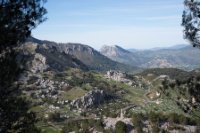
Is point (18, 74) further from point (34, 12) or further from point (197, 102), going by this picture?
point (197, 102)

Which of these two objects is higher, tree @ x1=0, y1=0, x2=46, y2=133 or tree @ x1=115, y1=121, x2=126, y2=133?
tree @ x1=0, y1=0, x2=46, y2=133

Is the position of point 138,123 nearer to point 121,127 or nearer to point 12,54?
point 121,127

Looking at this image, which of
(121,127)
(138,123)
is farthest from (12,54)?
(138,123)

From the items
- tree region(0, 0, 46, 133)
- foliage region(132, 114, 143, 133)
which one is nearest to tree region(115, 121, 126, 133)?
foliage region(132, 114, 143, 133)

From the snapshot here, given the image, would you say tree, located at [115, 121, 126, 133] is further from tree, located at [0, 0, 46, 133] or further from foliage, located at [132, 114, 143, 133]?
tree, located at [0, 0, 46, 133]

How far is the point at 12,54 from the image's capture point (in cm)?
3056

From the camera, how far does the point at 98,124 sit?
156 meters

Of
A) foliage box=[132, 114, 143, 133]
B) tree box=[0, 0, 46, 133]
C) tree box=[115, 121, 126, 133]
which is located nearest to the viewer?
tree box=[0, 0, 46, 133]

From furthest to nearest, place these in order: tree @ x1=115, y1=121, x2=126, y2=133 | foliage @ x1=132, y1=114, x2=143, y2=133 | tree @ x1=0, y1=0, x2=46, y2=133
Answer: tree @ x1=115, y1=121, x2=126, y2=133, foliage @ x1=132, y1=114, x2=143, y2=133, tree @ x1=0, y1=0, x2=46, y2=133

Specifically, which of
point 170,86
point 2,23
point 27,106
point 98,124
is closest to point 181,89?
point 170,86

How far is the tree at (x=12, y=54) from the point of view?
29.4 metres

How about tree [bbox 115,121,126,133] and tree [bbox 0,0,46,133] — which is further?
tree [bbox 115,121,126,133]

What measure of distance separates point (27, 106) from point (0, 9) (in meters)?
9.18

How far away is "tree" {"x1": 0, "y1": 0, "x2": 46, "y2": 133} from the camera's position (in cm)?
2936
